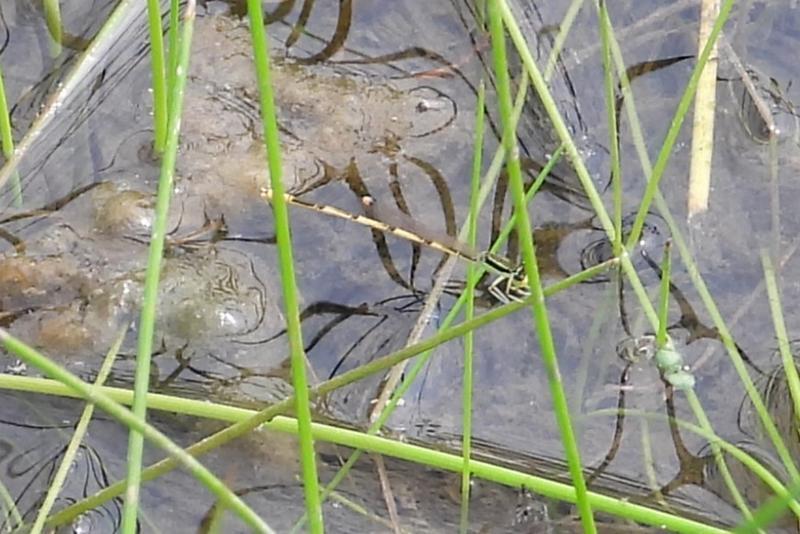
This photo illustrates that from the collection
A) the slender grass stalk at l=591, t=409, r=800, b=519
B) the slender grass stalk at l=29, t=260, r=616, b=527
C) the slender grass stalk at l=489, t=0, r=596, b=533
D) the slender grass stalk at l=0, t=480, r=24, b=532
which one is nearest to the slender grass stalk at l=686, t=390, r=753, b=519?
the slender grass stalk at l=591, t=409, r=800, b=519

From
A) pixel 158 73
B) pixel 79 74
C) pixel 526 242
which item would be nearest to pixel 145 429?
pixel 526 242

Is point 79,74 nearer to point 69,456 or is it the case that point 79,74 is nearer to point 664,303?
point 69,456

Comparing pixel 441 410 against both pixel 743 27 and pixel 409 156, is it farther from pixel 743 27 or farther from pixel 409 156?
pixel 743 27

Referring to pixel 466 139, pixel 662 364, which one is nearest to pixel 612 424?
pixel 662 364

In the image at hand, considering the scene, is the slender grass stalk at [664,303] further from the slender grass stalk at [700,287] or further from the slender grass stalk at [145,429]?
the slender grass stalk at [145,429]

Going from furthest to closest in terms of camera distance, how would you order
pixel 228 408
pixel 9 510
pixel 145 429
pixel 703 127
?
pixel 703 127
pixel 9 510
pixel 228 408
pixel 145 429

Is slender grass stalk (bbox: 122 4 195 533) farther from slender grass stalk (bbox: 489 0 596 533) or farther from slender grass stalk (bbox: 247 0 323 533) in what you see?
slender grass stalk (bbox: 489 0 596 533)

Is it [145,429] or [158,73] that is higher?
[158,73]
